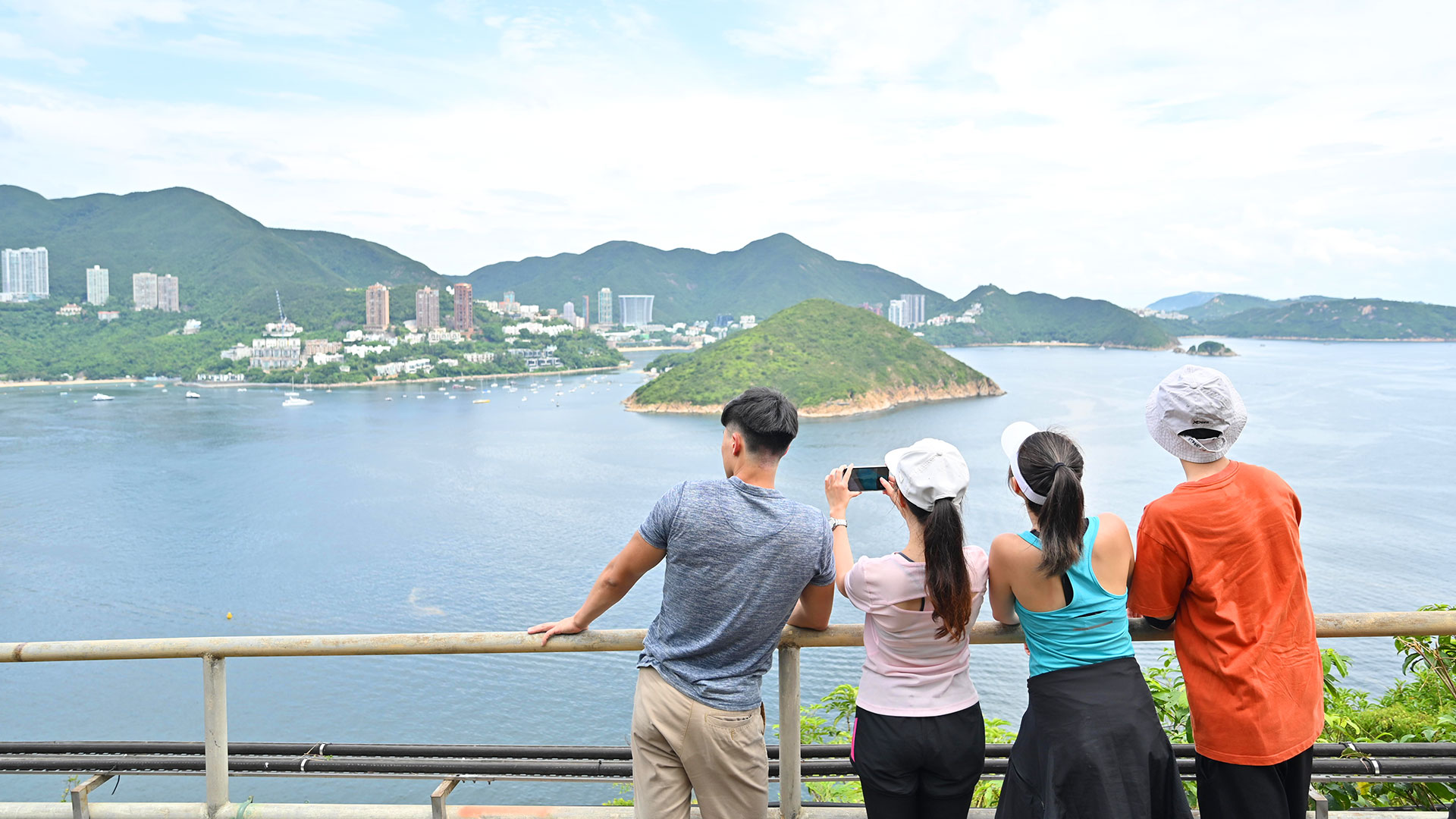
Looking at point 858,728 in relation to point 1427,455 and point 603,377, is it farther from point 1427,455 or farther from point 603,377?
point 603,377

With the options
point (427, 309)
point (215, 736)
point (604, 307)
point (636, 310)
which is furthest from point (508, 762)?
point (604, 307)

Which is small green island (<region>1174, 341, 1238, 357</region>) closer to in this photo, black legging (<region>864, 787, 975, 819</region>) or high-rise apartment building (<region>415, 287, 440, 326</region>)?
high-rise apartment building (<region>415, 287, 440, 326</region>)

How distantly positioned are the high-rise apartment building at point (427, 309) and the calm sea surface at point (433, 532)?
1676 inches

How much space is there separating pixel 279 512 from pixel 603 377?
60273 millimetres

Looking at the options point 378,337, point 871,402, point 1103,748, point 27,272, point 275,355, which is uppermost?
point 27,272

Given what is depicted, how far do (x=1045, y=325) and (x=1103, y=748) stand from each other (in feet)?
504

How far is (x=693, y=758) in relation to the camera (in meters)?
1.71

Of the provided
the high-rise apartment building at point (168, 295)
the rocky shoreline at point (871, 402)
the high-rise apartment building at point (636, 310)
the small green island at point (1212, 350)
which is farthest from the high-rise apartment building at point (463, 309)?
the small green island at point (1212, 350)

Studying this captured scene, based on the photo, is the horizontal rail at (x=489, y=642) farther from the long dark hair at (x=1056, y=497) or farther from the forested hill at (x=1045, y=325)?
the forested hill at (x=1045, y=325)

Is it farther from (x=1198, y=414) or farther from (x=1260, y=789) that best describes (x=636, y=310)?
(x=1260, y=789)

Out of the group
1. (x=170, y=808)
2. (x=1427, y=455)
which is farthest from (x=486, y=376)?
(x=170, y=808)

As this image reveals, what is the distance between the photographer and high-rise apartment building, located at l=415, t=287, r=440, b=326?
110m

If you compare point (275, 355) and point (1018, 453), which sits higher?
point (1018, 453)

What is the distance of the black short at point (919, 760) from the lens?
168cm
